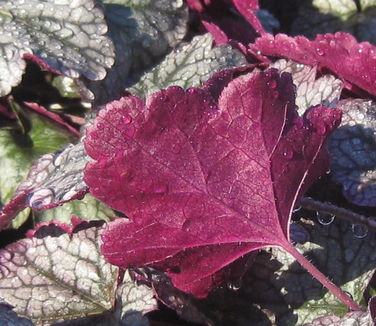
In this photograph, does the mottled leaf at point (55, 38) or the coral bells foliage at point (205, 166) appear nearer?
the coral bells foliage at point (205, 166)

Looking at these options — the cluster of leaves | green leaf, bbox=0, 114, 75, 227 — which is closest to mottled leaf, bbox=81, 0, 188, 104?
the cluster of leaves

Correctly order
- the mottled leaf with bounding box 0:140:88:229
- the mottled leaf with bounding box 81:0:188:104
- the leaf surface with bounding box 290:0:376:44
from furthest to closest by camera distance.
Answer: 1. the leaf surface with bounding box 290:0:376:44
2. the mottled leaf with bounding box 81:0:188:104
3. the mottled leaf with bounding box 0:140:88:229

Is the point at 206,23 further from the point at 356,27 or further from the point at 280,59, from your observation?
the point at 356,27

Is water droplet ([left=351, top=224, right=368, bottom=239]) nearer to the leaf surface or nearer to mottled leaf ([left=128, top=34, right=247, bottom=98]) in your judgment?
mottled leaf ([left=128, top=34, right=247, bottom=98])

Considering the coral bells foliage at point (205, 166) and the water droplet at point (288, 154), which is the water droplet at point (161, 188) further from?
the water droplet at point (288, 154)

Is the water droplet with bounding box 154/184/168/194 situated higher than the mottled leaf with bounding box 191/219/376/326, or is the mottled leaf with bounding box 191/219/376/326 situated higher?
the water droplet with bounding box 154/184/168/194

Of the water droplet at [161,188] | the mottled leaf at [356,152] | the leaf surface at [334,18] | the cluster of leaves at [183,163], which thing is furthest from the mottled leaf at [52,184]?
the leaf surface at [334,18]
